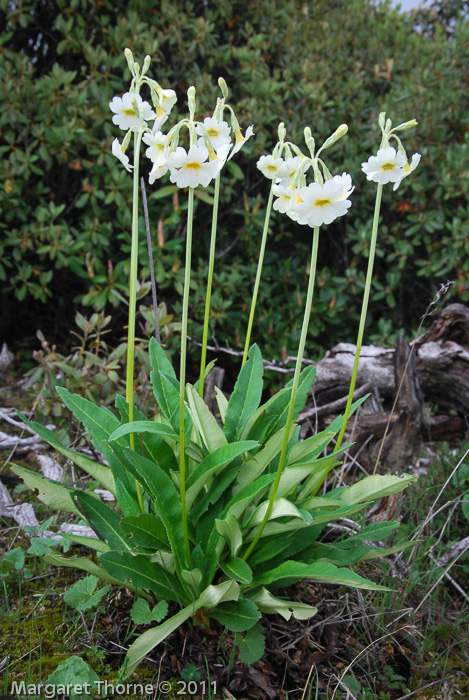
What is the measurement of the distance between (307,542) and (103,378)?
161 cm

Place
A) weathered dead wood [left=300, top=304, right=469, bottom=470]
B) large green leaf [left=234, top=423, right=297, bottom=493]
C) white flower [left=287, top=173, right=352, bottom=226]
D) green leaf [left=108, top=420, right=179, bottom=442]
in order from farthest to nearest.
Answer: weathered dead wood [left=300, top=304, right=469, bottom=470] < large green leaf [left=234, top=423, right=297, bottom=493] < green leaf [left=108, top=420, right=179, bottom=442] < white flower [left=287, top=173, right=352, bottom=226]

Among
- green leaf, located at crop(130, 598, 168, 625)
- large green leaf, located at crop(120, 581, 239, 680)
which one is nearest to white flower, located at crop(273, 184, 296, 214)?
large green leaf, located at crop(120, 581, 239, 680)

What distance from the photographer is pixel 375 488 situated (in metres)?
1.76

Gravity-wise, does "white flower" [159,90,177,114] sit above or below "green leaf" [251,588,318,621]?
above

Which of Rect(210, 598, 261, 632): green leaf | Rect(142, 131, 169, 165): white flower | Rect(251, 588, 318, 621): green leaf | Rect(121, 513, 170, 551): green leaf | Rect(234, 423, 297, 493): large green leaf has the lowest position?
Rect(210, 598, 261, 632): green leaf

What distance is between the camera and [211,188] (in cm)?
397

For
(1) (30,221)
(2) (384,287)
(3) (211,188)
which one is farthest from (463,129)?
(1) (30,221)

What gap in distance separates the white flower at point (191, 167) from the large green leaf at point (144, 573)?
3.30ft

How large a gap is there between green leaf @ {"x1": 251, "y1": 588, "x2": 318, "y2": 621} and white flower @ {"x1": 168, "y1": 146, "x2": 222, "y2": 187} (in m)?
1.10

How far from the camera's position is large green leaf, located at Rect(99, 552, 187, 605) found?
157 centimetres

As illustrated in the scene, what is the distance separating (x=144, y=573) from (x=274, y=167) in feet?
4.12

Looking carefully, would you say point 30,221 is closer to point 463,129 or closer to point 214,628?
point 214,628

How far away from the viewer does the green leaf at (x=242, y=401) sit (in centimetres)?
183

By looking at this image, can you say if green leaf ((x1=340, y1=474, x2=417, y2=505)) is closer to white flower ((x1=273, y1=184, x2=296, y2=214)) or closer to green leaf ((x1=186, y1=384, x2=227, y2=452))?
green leaf ((x1=186, y1=384, x2=227, y2=452))
